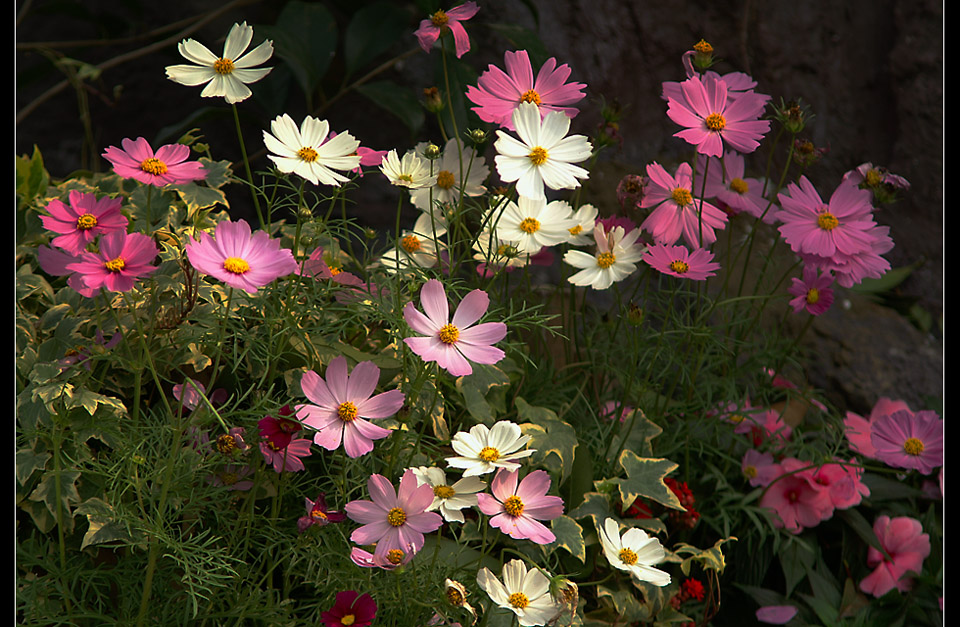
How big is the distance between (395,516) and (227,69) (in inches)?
17.9

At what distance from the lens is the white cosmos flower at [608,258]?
925 millimetres

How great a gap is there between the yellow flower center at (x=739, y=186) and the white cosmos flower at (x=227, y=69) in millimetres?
685

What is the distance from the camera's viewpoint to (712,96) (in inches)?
34.4

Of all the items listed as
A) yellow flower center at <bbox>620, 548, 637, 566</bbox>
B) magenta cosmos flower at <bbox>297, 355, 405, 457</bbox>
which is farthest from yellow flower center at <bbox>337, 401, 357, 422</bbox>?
yellow flower center at <bbox>620, 548, 637, 566</bbox>

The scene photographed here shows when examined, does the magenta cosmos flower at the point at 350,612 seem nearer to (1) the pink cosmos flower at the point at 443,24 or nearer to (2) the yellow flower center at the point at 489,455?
(2) the yellow flower center at the point at 489,455

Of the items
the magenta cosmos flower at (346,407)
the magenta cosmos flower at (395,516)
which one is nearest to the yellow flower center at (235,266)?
the magenta cosmos flower at (346,407)

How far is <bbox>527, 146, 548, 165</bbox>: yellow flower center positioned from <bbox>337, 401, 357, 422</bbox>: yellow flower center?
290mm

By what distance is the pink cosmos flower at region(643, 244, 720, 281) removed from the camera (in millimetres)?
879

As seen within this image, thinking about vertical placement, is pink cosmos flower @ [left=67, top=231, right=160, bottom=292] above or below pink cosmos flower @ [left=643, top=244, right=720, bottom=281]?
above

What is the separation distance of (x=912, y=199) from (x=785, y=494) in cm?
106

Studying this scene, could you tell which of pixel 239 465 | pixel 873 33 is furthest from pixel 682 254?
pixel 873 33

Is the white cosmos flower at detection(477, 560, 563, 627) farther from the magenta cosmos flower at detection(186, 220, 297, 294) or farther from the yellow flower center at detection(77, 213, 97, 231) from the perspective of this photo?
the yellow flower center at detection(77, 213, 97, 231)

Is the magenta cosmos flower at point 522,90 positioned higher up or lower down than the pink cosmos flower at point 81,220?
higher up

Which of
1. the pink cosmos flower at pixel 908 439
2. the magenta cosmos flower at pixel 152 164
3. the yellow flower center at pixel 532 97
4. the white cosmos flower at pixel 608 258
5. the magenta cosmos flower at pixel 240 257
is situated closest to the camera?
the magenta cosmos flower at pixel 240 257
